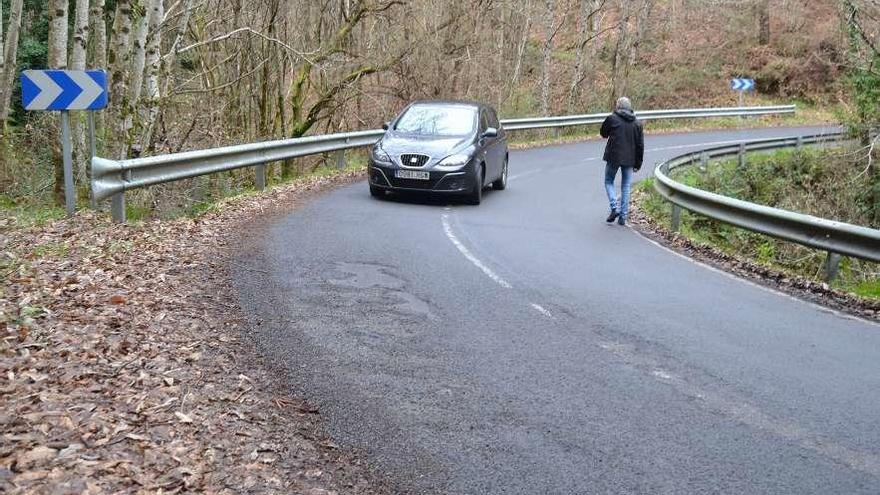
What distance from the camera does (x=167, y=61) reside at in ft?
54.4

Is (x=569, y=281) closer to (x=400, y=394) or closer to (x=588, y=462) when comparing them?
(x=400, y=394)

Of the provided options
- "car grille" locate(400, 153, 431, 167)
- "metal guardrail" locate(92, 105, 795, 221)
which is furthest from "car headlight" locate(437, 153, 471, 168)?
"metal guardrail" locate(92, 105, 795, 221)

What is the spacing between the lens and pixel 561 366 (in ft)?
19.7

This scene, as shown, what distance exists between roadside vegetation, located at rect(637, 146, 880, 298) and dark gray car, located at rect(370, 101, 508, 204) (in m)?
3.19

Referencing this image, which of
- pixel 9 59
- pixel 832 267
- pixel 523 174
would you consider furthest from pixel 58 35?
pixel 832 267

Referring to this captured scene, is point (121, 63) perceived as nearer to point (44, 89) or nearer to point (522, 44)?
point (44, 89)

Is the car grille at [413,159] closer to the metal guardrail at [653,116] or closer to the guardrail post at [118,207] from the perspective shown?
the guardrail post at [118,207]

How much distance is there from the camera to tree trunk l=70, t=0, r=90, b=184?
45.3ft

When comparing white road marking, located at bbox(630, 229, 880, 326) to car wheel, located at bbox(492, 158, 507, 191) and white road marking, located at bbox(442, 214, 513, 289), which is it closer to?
white road marking, located at bbox(442, 214, 513, 289)

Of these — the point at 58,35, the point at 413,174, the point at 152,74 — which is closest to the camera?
the point at 58,35

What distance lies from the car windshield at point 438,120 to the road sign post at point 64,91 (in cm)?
642

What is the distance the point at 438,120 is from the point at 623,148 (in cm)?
380

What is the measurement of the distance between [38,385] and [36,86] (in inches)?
216

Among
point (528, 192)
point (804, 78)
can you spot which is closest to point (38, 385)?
point (528, 192)
